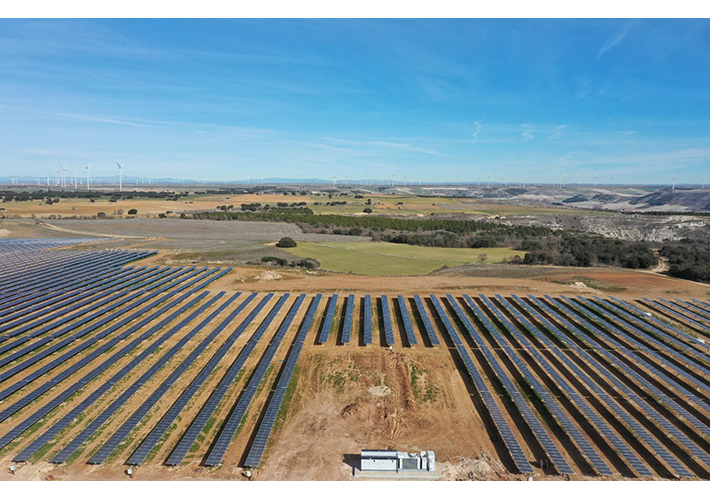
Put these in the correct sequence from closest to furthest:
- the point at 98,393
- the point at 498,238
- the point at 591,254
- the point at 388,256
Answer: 1. the point at 98,393
2. the point at 591,254
3. the point at 388,256
4. the point at 498,238

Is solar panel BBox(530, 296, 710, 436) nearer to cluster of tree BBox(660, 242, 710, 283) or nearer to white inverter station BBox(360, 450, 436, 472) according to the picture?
→ white inverter station BBox(360, 450, 436, 472)

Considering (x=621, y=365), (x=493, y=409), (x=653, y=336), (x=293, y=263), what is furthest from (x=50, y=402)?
(x=653, y=336)

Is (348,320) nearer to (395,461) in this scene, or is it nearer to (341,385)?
(341,385)

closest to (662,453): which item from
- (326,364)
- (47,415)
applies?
(326,364)

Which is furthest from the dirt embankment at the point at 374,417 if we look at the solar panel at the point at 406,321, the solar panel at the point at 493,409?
the solar panel at the point at 406,321

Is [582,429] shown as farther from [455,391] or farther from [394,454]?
[394,454]
